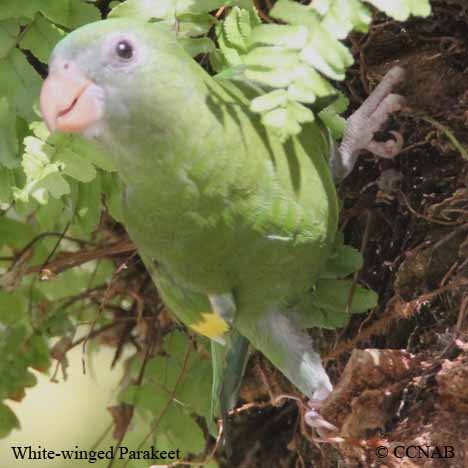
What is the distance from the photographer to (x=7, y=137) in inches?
61.6

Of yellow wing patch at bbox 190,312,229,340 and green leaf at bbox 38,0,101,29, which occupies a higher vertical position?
green leaf at bbox 38,0,101,29

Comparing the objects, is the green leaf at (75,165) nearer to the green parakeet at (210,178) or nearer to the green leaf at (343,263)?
the green parakeet at (210,178)

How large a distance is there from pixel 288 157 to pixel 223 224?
0.15 m

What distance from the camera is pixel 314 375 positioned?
165 cm

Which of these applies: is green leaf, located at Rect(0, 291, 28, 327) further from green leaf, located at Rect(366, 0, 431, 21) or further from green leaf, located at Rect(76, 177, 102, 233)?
green leaf, located at Rect(366, 0, 431, 21)


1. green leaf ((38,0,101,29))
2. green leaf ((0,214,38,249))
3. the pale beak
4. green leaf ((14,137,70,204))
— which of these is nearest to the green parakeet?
the pale beak

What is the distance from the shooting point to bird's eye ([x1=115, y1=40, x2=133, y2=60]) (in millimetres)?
1355

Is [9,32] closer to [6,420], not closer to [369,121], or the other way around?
[369,121]

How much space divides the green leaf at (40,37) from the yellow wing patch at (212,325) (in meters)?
0.50

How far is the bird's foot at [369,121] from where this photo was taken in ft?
5.42

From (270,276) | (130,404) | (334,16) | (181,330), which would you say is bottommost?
(130,404)

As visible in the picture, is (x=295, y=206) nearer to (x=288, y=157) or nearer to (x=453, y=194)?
(x=288, y=157)

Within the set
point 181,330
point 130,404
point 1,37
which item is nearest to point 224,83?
point 1,37

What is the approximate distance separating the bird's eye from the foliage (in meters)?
0.15
